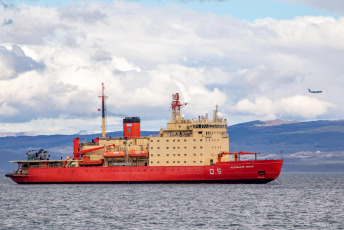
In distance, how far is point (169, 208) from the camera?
164 feet

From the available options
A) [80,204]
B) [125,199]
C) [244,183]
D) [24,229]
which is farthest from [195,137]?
[24,229]

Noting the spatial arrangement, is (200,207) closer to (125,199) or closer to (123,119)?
(125,199)

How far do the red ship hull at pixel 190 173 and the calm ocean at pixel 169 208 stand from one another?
1.44m

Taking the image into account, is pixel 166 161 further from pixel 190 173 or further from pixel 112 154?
pixel 112 154

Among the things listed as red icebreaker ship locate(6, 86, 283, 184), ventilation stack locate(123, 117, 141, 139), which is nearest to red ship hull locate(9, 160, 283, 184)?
red icebreaker ship locate(6, 86, 283, 184)

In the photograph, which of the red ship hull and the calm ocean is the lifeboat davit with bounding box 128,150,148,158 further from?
the calm ocean

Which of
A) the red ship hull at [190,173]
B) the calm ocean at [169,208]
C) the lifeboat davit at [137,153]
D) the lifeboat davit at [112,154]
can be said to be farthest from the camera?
the lifeboat davit at [112,154]

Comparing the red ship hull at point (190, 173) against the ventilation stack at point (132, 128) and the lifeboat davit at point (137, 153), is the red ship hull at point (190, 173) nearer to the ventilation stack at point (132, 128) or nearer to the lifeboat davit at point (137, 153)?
the lifeboat davit at point (137, 153)

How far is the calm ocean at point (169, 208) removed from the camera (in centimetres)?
4175

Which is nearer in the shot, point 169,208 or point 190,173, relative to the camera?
point 169,208

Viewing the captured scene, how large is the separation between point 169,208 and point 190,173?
70.9 feet

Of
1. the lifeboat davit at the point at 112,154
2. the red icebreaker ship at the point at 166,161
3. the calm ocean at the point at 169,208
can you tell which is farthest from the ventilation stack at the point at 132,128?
the calm ocean at the point at 169,208

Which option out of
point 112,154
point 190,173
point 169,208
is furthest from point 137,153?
point 169,208

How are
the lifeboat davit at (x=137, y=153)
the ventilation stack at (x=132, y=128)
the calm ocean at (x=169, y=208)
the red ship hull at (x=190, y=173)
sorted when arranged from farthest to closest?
1. the ventilation stack at (x=132, y=128)
2. the lifeboat davit at (x=137, y=153)
3. the red ship hull at (x=190, y=173)
4. the calm ocean at (x=169, y=208)
